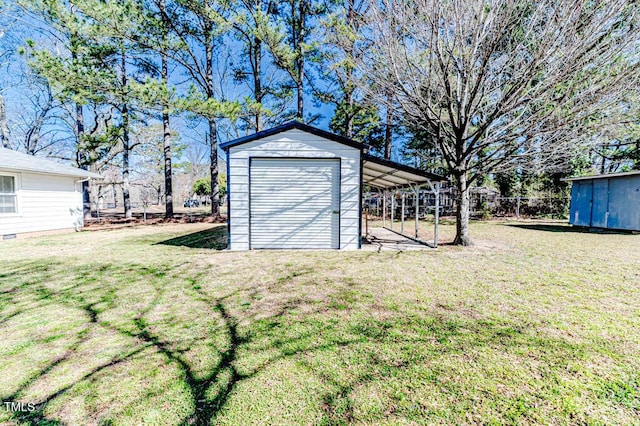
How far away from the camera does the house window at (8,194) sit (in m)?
8.87

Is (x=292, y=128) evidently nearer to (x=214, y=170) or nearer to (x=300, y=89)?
(x=300, y=89)

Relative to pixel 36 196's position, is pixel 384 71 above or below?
above

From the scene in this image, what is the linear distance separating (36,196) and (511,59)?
1513 cm

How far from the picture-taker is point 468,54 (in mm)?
6613

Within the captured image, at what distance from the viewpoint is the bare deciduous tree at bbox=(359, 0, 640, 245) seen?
588 cm

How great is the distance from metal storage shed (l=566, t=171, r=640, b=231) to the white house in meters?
20.8

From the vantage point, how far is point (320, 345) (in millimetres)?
2631

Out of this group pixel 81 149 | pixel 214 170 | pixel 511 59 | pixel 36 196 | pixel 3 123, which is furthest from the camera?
pixel 3 123

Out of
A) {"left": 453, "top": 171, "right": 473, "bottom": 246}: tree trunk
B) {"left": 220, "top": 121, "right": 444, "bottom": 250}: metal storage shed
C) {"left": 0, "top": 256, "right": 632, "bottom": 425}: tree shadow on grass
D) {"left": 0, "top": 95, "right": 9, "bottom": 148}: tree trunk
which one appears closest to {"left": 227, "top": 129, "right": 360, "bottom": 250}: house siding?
{"left": 220, "top": 121, "right": 444, "bottom": 250}: metal storage shed

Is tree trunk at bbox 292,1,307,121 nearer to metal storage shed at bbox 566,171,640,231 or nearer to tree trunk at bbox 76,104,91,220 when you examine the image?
tree trunk at bbox 76,104,91,220

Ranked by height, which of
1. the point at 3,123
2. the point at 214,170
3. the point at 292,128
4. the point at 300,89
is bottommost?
the point at 214,170

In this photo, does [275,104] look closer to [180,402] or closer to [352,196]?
[352,196]

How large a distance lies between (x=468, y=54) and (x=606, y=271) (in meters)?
5.42

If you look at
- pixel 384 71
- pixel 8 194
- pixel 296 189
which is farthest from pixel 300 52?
pixel 8 194
